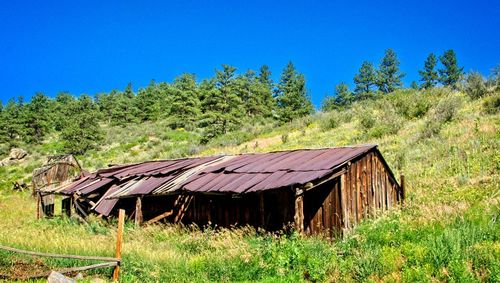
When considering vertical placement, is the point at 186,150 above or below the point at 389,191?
above

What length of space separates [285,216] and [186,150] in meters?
26.6

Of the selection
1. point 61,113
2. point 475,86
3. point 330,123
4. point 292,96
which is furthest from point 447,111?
point 61,113

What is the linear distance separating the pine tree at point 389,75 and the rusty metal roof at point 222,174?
51460mm

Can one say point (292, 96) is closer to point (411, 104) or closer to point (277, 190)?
point (411, 104)

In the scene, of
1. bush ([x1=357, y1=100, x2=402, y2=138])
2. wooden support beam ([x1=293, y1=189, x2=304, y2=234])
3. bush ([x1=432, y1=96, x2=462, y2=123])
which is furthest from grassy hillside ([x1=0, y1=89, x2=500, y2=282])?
bush ([x1=357, y1=100, x2=402, y2=138])

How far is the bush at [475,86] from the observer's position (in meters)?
30.3

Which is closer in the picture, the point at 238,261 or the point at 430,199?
the point at 238,261

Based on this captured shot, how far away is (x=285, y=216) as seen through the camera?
12750 millimetres

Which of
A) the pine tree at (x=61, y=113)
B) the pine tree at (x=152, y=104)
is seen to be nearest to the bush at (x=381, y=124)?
the pine tree at (x=152, y=104)

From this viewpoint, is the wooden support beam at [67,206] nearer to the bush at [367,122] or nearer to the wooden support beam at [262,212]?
the wooden support beam at [262,212]

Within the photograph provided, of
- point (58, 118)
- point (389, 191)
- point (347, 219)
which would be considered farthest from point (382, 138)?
point (58, 118)

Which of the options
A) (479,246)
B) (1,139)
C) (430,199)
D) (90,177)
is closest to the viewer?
(479,246)

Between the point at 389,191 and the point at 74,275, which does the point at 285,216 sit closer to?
the point at 389,191

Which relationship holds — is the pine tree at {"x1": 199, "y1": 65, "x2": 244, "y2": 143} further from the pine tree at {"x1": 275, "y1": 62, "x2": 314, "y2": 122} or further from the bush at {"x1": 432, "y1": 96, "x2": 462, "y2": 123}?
the bush at {"x1": 432, "y1": 96, "x2": 462, "y2": 123}
